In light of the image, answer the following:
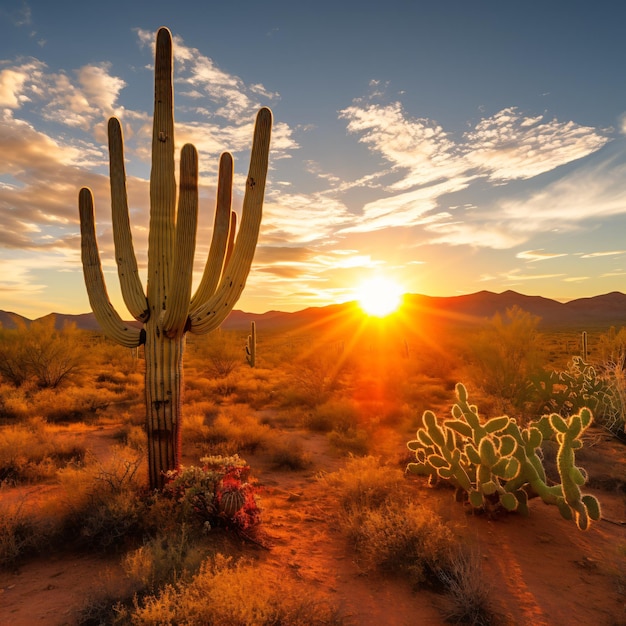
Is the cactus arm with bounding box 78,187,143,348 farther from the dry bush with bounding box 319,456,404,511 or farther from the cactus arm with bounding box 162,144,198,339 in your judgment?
the dry bush with bounding box 319,456,404,511

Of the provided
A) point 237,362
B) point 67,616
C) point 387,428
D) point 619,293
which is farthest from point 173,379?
point 619,293

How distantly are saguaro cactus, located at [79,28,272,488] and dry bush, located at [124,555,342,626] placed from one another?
227 cm

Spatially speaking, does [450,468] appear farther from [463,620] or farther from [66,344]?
[66,344]

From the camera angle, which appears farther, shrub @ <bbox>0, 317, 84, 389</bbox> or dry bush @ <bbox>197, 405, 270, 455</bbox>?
shrub @ <bbox>0, 317, 84, 389</bbox>

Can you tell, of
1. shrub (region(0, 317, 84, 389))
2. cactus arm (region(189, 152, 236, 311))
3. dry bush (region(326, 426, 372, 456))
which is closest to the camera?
cactus arm (region(189, 152, 236, 311))

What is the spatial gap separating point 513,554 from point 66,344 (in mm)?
15621

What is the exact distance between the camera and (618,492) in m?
6.68

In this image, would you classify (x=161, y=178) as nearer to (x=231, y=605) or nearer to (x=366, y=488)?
(x=231, y=605)

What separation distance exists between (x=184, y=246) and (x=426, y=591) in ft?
15.6

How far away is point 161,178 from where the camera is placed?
5773mm

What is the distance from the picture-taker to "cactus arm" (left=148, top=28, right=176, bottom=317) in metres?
5.77

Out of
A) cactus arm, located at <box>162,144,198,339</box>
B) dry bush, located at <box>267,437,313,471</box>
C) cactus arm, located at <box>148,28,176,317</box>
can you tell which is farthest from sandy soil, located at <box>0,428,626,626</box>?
cactus arm, located at <box>148,28,176,317</box>

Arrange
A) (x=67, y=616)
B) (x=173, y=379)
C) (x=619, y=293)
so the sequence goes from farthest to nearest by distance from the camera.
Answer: (x=619, y=293), (x=173, y=379), (x=67, y=616)

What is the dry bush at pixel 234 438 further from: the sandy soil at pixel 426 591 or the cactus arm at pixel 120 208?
the cactus arm at pixel 120 208
